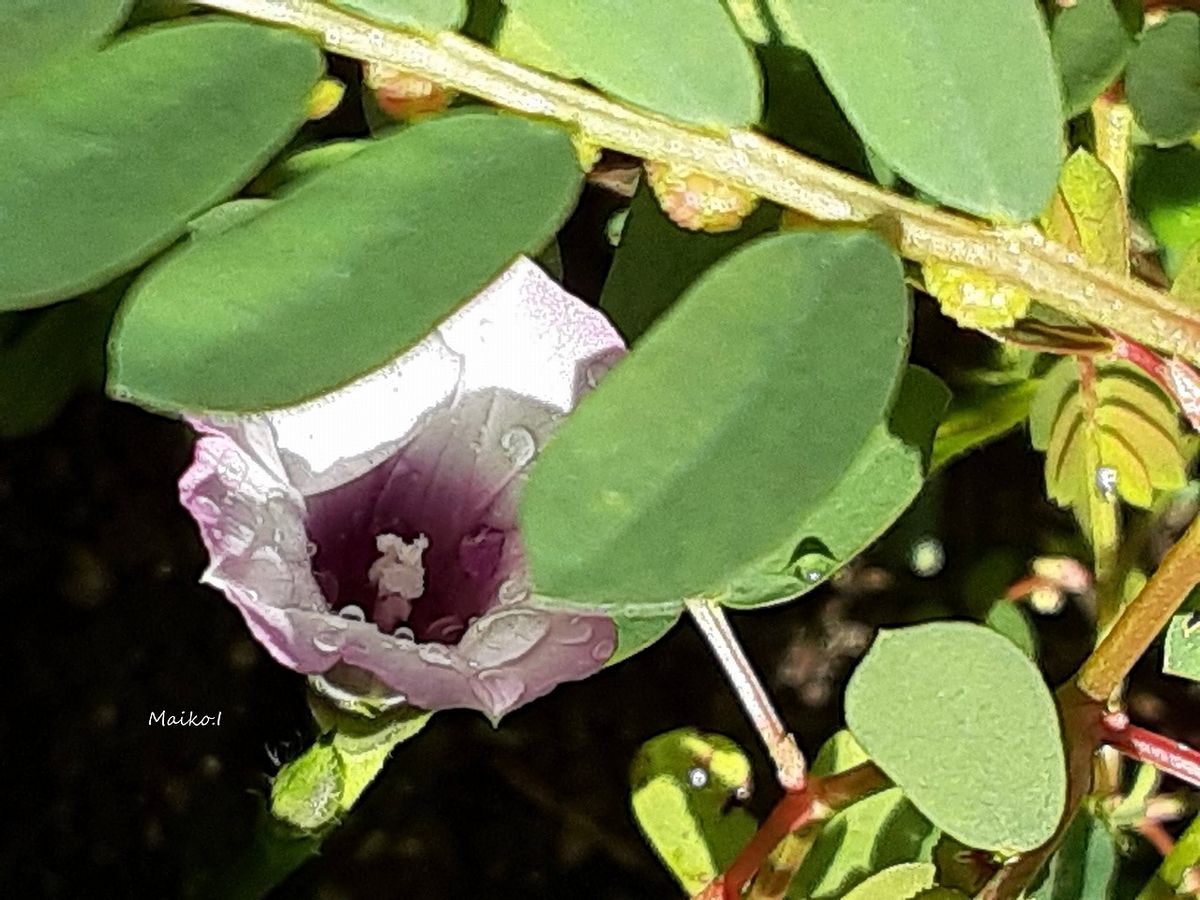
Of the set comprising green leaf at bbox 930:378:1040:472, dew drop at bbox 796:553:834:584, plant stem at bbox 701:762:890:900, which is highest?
dew drop at bbox 796:553:834:584

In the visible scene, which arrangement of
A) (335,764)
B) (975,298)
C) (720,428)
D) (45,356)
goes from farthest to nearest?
(45,356) < (335,764) < (975,298) < (720,428)

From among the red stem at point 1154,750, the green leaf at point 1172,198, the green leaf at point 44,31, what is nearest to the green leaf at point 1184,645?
the red stem at point 1154,750

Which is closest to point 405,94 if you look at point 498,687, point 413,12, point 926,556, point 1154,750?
point 413,12

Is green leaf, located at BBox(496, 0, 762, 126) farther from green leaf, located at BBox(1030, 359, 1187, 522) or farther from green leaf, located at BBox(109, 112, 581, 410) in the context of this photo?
green leaf, located at BBox(1030, 359, 1187, 522)

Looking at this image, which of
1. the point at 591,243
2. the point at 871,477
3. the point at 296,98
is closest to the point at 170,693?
the point at 591,243

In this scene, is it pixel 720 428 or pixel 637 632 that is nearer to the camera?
pixel 720 428

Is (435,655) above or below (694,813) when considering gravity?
above

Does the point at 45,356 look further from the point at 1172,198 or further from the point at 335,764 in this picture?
the point at 1172,198

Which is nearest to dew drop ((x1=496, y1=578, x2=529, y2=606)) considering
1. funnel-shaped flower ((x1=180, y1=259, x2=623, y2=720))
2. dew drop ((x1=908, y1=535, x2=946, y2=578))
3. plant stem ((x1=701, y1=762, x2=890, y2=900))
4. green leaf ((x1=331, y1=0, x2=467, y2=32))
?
funnel-shaped flower ((x1=180, y1=259, x2=623, y2=720))
